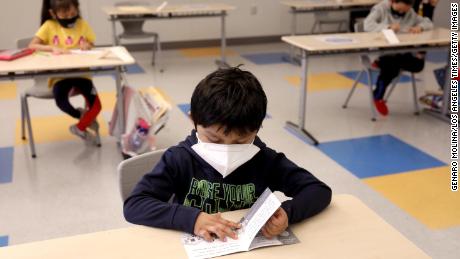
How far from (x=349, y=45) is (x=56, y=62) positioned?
2132 millimetres

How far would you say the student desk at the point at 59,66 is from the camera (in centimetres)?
302

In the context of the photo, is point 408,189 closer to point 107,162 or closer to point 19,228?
point 107,162

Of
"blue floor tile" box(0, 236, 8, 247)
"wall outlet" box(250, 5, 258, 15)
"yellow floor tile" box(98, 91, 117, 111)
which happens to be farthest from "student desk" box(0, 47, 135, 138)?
"wall outlet" box(250, 5, 258, 15)

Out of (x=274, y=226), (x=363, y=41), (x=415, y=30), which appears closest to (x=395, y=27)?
(x=415, y=30)

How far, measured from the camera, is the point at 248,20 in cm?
724

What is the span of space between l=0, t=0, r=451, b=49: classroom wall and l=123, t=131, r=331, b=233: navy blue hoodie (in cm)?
554

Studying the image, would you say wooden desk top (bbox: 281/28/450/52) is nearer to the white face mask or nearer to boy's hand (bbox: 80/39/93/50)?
boy's hand (bbox: 80/39/93/50)

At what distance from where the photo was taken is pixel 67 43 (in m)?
3.55

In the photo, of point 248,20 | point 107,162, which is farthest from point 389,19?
point 248,20

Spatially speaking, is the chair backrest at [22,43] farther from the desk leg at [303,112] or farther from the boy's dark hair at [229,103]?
the boy's dark hair at [229,103]

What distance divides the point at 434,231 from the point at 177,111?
2.58m

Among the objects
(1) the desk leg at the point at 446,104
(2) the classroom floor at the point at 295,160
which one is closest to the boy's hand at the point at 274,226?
(2) the classroom floor at the point at 295,160

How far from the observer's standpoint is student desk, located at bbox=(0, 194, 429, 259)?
3.70 ft

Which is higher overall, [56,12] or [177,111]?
[56,12]
